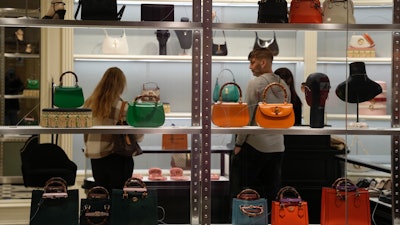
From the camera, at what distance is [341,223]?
375 centimetres

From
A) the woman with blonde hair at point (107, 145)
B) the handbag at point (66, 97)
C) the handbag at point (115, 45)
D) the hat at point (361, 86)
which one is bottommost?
the woman with blonde hair at point (107, 145)

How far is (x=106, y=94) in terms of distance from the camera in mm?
4559

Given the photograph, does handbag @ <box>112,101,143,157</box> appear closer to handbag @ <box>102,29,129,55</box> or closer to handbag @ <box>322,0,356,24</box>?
handbag @ <box>102,29,129,55</box>

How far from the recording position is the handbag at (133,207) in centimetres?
356

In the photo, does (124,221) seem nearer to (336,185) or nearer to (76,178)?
(336,185)

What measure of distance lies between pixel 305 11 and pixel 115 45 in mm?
2444

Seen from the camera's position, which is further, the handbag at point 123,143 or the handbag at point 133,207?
the handbag at point 123,143

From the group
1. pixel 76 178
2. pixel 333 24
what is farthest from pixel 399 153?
pixel 76 178

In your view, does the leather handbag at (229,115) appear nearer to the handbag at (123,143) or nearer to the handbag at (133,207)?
the handbag at (133,207)

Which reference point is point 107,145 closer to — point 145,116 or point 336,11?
point 145,116

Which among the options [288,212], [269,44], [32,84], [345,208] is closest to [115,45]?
[32,84]

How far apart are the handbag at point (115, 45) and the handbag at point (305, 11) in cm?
234

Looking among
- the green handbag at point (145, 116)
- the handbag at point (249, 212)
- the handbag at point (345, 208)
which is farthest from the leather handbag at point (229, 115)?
the handbag at point (345, 208)

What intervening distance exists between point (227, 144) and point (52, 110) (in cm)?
192
